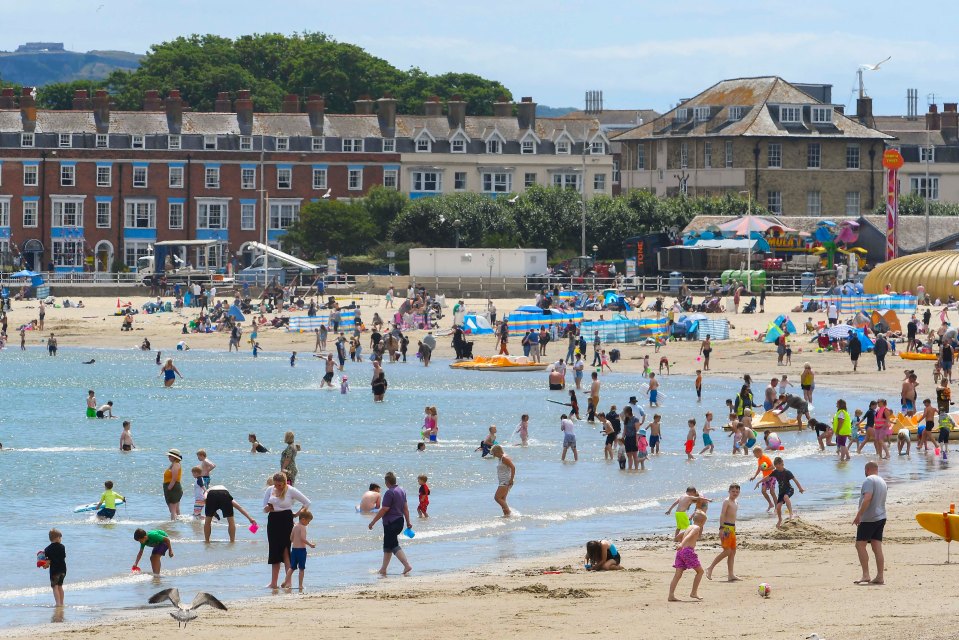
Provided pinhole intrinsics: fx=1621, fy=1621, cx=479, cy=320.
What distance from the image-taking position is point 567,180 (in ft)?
312

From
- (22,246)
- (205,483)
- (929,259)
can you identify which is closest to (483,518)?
(205,483)

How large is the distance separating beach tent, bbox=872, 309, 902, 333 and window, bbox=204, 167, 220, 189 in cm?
4332

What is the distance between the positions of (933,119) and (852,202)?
17370mm

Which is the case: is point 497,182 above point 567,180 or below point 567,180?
below

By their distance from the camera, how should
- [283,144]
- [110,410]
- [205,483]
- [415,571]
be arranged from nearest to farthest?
[415,571] < [205,483] < [110,410] < [283,144]

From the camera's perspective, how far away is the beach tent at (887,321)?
181 feet

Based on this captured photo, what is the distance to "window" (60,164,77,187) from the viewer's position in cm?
8706

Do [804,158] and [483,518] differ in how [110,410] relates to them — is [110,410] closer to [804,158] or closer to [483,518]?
[483,518]

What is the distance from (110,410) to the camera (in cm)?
4297

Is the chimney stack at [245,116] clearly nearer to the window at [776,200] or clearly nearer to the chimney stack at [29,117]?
the chimney stack at [29,117]

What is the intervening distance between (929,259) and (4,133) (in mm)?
48956

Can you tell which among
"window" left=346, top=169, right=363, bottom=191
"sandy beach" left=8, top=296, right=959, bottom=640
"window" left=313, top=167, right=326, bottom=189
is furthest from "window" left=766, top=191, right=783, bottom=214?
"sandy beach" left=8, top=296, right=959, bottom=640

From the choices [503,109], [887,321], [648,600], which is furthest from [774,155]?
[648,600]

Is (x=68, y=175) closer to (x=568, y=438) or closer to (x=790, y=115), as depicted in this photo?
(x=790, y=115)
